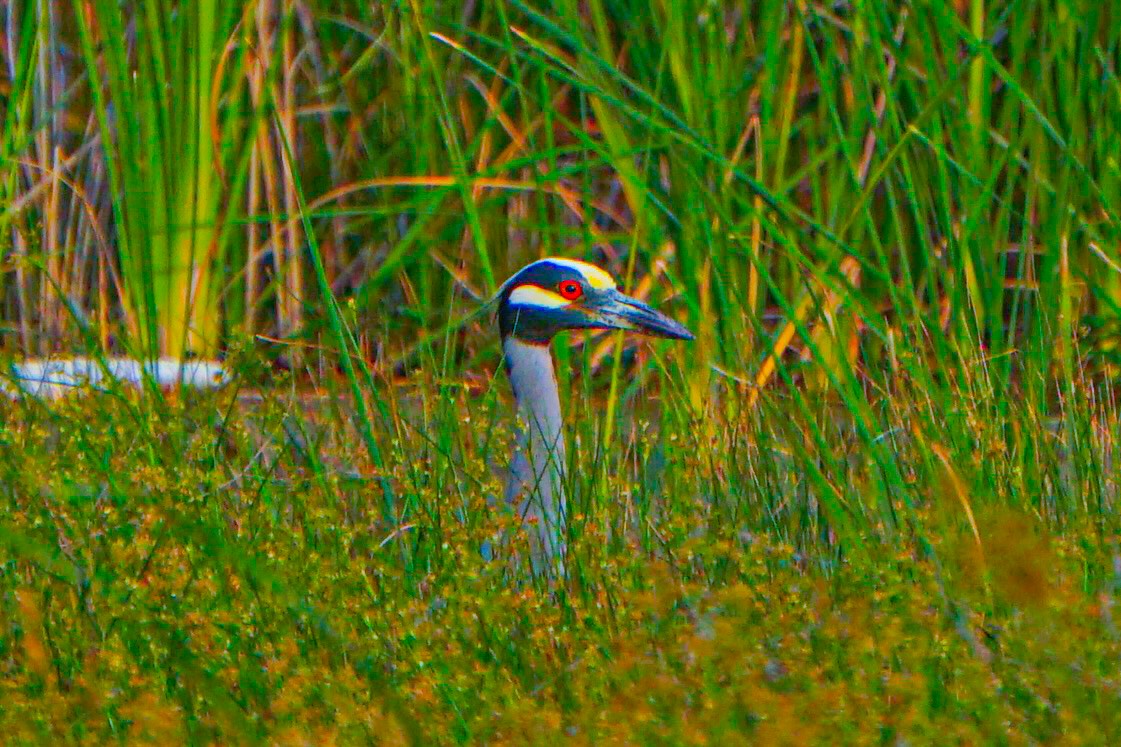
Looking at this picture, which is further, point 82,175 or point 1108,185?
point 82,175

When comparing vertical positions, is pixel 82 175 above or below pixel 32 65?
below

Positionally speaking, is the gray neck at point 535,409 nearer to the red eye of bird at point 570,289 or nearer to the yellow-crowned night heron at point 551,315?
the yellow-crowned night heron at point 551,315

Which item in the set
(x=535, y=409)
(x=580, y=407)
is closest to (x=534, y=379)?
(x=535, y=409)

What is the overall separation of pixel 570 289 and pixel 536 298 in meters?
0.07

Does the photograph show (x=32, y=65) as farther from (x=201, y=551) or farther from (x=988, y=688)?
(x=988, y=688)

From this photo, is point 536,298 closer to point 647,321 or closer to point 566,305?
point 566,305

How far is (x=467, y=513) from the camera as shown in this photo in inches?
103

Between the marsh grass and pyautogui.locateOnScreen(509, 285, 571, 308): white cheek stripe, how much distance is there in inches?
2.4

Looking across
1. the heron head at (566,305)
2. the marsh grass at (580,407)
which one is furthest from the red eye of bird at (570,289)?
the marsh grass at (580,407)

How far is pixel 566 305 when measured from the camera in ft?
11.3

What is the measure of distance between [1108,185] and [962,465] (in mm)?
1256

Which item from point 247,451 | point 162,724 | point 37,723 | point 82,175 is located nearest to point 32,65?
point 82,175

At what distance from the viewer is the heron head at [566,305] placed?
344cm

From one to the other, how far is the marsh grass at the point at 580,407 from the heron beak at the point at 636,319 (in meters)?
0.07
